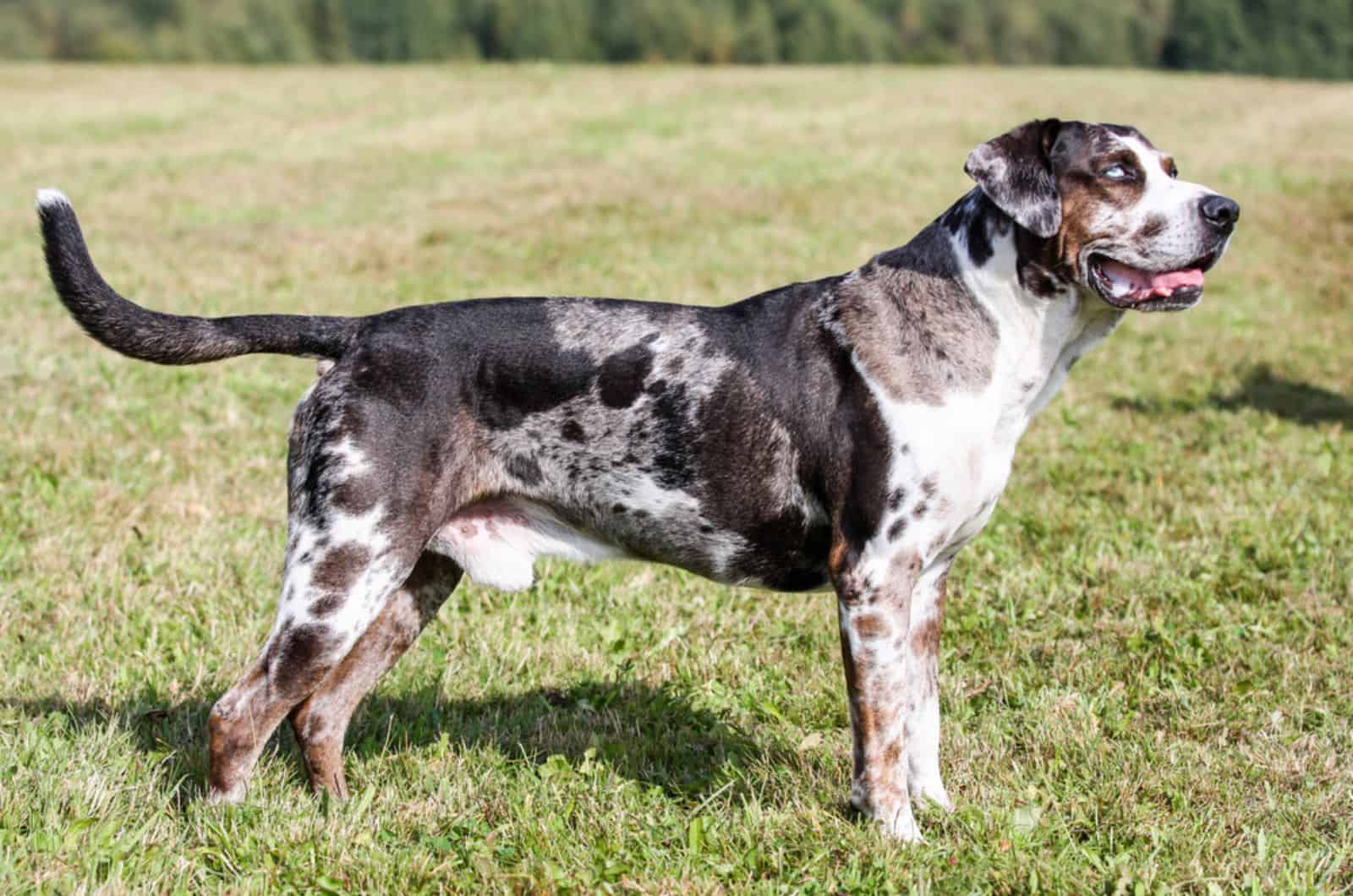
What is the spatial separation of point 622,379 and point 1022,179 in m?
1.34

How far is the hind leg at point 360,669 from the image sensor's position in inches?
182

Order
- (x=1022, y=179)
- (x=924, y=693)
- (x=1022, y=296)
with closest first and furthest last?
(x=1022, y=179)
(x=1022, y=296)
(x=924, y=693)

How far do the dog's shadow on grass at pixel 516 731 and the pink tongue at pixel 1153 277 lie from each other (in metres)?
1.98

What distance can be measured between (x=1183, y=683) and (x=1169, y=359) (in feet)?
21.8

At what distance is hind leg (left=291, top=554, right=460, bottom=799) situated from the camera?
4.62 metres

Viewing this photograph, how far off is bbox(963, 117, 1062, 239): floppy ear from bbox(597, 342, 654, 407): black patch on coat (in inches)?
45.3

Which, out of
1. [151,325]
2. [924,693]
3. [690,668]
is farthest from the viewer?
[690,668]

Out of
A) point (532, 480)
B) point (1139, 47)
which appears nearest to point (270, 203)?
point (532, 480)

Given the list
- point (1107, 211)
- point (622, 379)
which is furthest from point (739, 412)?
point (1107, 211)

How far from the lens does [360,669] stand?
15.6 ft

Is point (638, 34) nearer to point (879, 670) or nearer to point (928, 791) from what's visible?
point (928, 791)

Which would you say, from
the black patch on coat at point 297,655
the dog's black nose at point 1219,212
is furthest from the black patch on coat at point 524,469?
the dog's black nose at point 1219,212

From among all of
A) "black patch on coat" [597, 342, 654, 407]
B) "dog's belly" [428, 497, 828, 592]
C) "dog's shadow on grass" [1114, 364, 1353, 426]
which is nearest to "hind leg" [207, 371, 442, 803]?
"dog's belly" [428, 497, 828, 592]

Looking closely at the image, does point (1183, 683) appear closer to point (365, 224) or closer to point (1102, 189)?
point (1102, 189)
